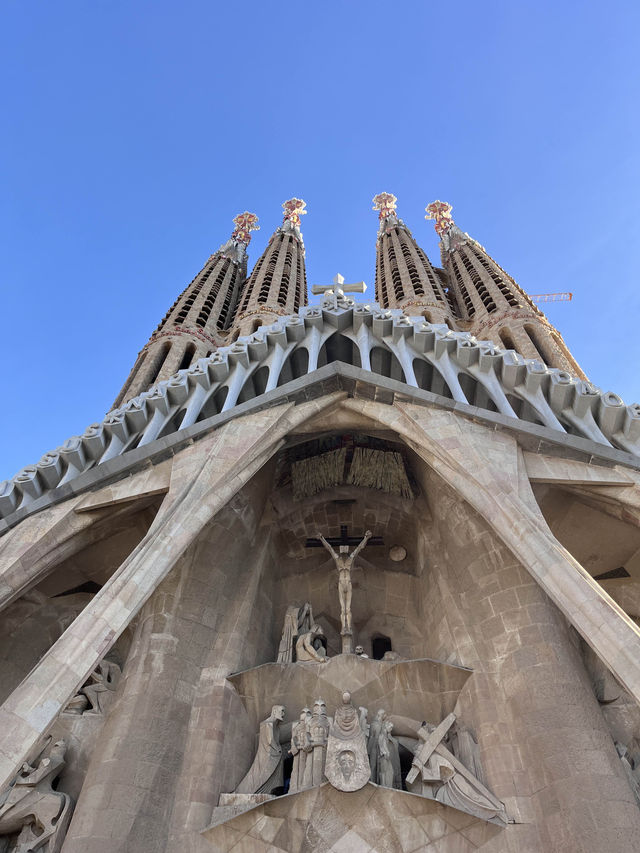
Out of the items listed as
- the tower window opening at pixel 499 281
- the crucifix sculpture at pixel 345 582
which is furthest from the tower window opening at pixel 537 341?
the crucifix sculpture at pixel 345 582

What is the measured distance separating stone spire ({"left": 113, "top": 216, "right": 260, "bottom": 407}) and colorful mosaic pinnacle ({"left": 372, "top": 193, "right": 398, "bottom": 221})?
8028 mm

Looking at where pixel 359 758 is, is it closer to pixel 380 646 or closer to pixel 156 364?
pixel 380 646

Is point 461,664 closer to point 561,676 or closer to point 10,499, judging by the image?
point 561,676

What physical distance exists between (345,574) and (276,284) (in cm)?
1672

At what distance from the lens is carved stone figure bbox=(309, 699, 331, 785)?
7.09 metres

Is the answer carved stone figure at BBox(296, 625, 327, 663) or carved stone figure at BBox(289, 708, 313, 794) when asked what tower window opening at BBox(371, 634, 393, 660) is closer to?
carved stone figure at BBox(296, 625, 327, 663)

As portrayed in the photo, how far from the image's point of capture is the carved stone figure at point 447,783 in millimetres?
6762

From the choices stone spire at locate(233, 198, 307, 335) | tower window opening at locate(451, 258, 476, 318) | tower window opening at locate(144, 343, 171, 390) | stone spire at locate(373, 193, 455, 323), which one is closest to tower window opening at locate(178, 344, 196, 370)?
tower window opening at locate(144, 343, 171, 390)

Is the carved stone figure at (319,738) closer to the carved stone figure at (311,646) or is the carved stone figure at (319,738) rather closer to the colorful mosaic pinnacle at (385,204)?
the carved stone figure at (311,646)

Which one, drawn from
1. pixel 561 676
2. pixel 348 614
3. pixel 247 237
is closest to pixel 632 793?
pixel 561 676

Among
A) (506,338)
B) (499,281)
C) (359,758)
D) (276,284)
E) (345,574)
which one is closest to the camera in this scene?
(359,758)

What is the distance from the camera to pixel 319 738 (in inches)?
293

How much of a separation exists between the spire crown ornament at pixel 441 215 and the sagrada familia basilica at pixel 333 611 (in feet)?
68.7

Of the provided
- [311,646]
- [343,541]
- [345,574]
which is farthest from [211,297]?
[311,646]
